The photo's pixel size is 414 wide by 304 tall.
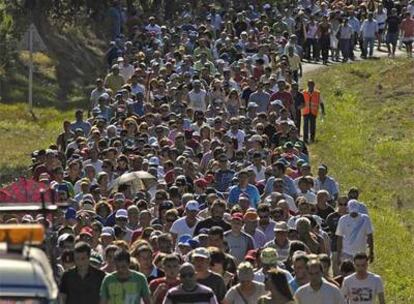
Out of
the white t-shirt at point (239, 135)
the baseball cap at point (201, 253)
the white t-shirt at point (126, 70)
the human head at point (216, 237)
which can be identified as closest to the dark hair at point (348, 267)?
the human head at point (216, 237)

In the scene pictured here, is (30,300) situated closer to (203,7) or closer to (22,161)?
(22,161)

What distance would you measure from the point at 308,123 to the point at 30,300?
77.2 ft

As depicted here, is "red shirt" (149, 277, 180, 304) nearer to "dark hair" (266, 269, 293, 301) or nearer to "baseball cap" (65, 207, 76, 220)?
"dark hair" (266, 269, 293, 301)

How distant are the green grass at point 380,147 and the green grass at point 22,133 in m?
5.98

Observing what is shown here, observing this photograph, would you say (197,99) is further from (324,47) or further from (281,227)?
(324,47)

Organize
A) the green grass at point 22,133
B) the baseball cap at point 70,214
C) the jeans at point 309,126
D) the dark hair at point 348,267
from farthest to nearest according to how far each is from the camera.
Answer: the green grass at point 22,133
the jeans at point 309,126
the baseball cap at point 70,214
the dark hair at point 348,267

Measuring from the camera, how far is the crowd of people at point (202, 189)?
15227mm

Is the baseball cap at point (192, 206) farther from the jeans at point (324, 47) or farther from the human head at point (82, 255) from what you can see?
the jeans at point (324, 47)

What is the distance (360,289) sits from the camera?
16.4 meters

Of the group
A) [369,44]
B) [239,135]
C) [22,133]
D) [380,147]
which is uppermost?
[239,135]

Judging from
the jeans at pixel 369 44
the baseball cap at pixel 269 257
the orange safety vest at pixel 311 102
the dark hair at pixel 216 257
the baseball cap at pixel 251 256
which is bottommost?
the jeans at pixel 369 44

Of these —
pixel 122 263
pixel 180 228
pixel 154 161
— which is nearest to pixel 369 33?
pixel 154 161

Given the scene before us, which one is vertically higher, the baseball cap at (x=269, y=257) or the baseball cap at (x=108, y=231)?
the baseball cap at (x=269, y=257)

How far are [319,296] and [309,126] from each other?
19.3 metres
